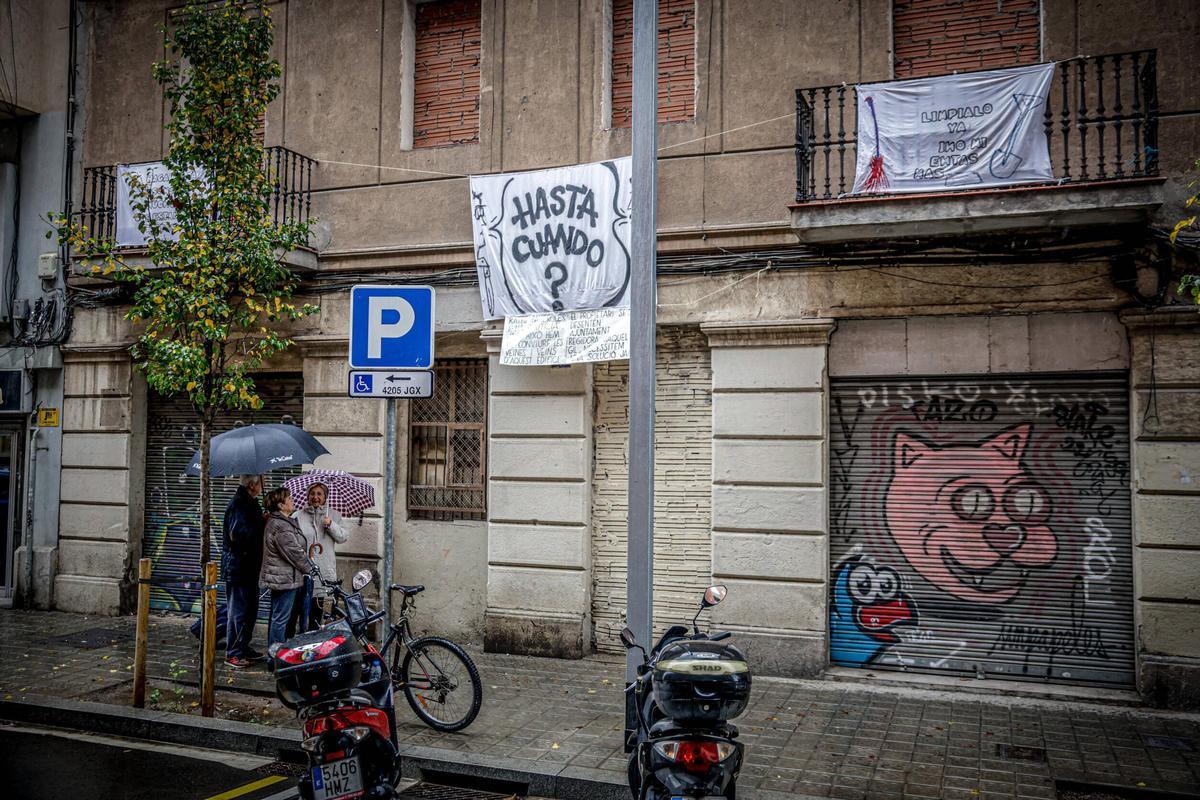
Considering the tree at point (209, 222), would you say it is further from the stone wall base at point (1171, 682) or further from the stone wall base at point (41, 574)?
the stone wall base at point (1171, 682)

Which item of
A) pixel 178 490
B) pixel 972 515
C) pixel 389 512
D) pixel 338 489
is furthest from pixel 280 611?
pixel 972 515

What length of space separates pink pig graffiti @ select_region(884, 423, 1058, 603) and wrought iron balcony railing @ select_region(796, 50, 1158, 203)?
2.44m

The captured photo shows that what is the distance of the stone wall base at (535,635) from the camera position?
9555 millimetres

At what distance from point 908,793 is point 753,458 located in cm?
381

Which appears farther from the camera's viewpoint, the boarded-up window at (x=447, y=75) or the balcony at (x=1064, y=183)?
the boarded-up window at (x=447, y=75)

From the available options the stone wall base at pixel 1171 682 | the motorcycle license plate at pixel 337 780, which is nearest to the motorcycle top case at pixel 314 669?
the motorcycle license plate at pixel 337 780

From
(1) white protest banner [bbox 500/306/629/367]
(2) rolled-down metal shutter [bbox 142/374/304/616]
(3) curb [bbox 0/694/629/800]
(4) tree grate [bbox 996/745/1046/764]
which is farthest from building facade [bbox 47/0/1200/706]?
(3) curb [bbox 0/694/629/800]

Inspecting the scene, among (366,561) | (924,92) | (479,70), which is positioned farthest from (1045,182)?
(366,561)

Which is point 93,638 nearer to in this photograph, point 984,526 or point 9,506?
point 9,506

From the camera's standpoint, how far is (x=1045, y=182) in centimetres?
787

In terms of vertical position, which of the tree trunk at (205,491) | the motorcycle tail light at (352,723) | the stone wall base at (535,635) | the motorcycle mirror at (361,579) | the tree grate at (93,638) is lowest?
the tree grate at (93,638)

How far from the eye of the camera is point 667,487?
31.8ft

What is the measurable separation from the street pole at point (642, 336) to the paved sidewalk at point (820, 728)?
3.90 ft

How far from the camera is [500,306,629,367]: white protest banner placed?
364 inches
